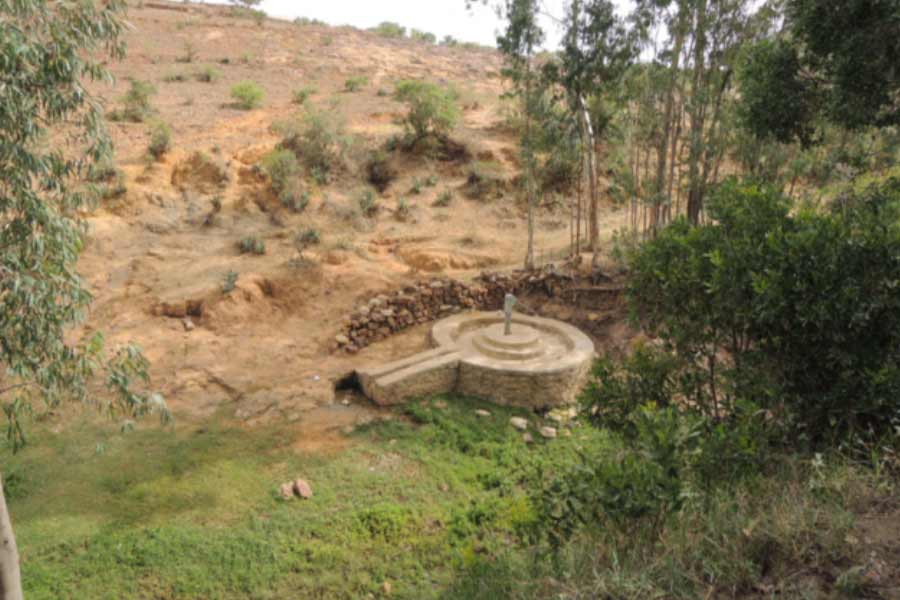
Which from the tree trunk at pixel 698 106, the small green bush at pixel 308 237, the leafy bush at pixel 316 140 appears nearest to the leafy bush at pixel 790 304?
the tree trunk at pixel 698 106

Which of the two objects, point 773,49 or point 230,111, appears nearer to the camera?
point 773,49

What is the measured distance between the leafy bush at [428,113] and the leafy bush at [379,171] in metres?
1.44

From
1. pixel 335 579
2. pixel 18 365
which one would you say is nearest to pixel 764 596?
pixel 335 579

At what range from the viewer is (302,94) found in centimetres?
1966

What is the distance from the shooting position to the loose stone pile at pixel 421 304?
10.5 m

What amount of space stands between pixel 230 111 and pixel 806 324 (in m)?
18.6

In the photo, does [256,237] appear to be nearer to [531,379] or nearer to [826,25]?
[531,379]

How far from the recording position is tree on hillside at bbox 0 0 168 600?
3582 millimetres

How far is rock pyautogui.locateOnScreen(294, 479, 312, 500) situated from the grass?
14cm

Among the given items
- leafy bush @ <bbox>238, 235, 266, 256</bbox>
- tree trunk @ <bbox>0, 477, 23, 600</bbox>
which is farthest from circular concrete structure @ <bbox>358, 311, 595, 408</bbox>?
leafy bush @ <bbox>238, 235, 266, 256</bbox>

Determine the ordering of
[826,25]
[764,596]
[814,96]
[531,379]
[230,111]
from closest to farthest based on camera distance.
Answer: [764,596] → [826,25] → [814,96] → [531,379] → [230,111]

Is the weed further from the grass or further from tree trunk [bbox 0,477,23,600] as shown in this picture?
tree trunk [bbox 0,477,23,600]

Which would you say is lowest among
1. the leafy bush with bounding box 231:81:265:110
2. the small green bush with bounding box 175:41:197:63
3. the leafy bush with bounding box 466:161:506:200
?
the leafy bush with bounding box 466:161:506:200

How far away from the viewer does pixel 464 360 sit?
8.99 m
